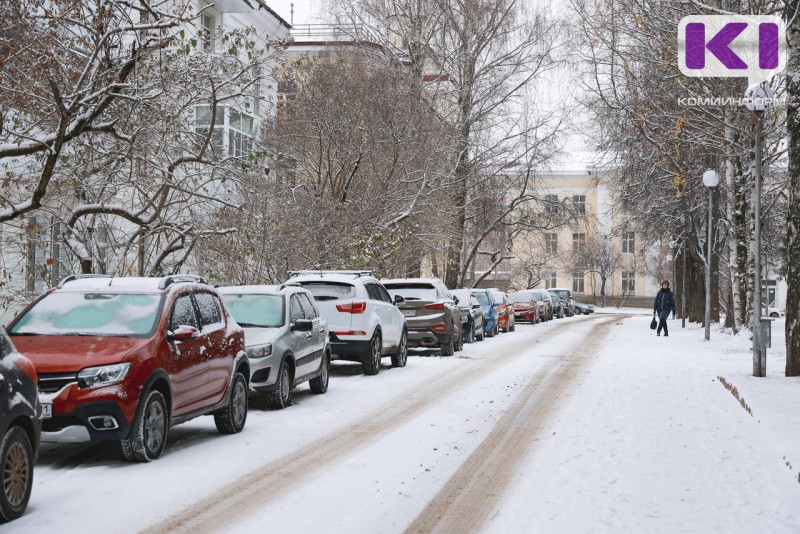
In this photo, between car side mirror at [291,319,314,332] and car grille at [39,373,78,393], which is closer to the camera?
car grille at [39,373,78,393]

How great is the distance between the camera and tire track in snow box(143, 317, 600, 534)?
6.86 meters

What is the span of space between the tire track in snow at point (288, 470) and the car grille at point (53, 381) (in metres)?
1.69

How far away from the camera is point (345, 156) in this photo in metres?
28.6

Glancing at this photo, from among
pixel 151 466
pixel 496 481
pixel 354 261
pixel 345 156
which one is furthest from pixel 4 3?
pixel 345 156

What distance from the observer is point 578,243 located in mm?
96750

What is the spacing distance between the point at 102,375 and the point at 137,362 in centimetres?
33

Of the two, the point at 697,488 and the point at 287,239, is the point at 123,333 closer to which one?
the point at 697,488

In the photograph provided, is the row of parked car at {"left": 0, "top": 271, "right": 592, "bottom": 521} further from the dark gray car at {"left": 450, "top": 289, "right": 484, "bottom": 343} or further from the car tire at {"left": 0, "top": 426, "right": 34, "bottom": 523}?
the dark gray car at {"left": 450, "top": 289, "right": 484, "bottom": 343}

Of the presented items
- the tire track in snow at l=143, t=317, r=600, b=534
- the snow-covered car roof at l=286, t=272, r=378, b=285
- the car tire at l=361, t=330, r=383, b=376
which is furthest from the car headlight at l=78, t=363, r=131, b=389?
the car tire at l=361, t=330, r=383, b=376

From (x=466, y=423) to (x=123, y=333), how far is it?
4.35 metres

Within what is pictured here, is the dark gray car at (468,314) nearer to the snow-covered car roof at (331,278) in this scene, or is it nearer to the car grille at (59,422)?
the snow-covered car roof at (331,278)

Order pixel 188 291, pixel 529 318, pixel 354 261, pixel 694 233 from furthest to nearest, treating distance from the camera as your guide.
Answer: pixel 529 318
pixel 694 233
pixel 354 261
pixel 188 291

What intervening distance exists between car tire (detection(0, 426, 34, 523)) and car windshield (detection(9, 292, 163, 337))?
8.32 ft

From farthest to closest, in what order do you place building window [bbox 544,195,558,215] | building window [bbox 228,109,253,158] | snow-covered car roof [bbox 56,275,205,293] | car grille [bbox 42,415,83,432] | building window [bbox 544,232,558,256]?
building window [bbox 544,232,558,256] → building window [bbox 544,195,558,215] → building window [bbox 228,109,253,158] → snow-covered car roof [bbox 56,275,205,293] → car grille [bbox 42,415,83,432]
